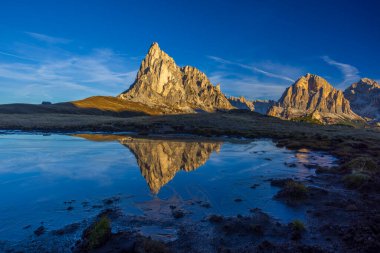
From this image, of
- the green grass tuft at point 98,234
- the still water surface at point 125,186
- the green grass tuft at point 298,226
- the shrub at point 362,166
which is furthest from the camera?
the shrub at point 362,166

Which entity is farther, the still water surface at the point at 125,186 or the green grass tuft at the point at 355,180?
the green grass tuft at the point at 355,180

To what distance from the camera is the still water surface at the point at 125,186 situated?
1443 cm

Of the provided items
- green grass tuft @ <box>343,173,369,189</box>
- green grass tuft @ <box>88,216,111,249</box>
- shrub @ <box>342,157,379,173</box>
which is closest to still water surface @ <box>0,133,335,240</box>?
green grass tuft @ <box>88,216,111,249</box>

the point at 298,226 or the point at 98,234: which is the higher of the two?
the point at 98,234

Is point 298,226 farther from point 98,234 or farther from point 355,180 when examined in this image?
point 355,180

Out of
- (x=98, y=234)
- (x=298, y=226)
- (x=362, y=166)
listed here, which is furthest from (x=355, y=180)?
(x=98, y=234)

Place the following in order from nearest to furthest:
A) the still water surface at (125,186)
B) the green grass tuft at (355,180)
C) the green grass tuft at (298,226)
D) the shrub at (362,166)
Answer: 1. the green grass tuft at (298,226)
2. the still water surface at (125,186)
3. the green grass tuft at (355,180)
4. the shrub at (362,166)

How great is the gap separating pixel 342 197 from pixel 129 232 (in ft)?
44.5

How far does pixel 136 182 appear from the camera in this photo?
20984 mm

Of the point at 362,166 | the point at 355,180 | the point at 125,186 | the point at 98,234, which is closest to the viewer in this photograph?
the point at 98,234

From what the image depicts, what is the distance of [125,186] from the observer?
1986 centimetres

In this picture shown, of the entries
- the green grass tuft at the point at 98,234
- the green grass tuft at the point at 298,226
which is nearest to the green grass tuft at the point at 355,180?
the green grass tuft at the point at 298,226

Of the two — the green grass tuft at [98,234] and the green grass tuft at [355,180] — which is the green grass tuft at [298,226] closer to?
the green grass tuft at [98,234]

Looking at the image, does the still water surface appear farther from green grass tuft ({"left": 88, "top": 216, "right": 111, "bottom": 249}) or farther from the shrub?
the shrub
